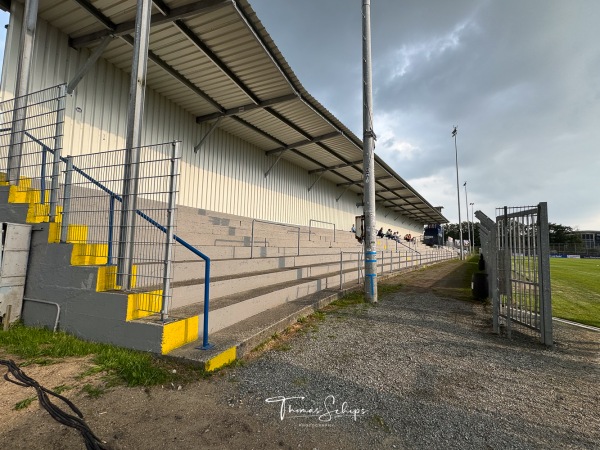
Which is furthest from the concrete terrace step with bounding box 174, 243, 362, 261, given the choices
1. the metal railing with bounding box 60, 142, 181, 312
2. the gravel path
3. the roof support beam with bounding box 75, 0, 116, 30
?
the roof support beam with bounding box 75, 0, 116, 30

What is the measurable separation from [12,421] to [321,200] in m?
18.3

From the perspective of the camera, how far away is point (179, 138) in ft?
33.5

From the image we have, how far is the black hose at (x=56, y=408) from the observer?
7.33ft

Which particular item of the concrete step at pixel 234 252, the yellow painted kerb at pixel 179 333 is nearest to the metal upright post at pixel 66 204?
the concrete step at pixel 234 252

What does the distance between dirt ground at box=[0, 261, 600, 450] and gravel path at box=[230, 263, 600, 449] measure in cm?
2

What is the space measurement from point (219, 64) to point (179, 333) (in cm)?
692

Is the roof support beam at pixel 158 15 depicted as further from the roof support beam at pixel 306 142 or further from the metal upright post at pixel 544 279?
the roof support beam at pixel 306 142

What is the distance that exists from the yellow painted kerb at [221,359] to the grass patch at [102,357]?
3.9 inches

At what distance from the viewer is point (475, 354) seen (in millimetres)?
4426

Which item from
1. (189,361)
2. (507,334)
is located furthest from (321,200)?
(189,361)

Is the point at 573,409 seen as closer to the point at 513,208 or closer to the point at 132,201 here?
the point at 513,208

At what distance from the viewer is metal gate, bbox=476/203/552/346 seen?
4.87 meters

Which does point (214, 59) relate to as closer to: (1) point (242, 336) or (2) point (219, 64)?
(2) point (219, 64)

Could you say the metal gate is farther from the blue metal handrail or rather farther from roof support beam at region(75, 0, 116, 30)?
roof support beam at region(75, 0, 116, 30)
